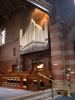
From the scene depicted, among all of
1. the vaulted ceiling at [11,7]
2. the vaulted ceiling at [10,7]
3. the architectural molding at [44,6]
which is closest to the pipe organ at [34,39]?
the architectural molding at [44,6]

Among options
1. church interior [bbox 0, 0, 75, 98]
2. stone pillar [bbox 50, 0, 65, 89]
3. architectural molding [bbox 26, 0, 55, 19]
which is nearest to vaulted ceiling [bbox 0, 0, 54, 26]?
church interior [bbox 0, 0, 75, 98]

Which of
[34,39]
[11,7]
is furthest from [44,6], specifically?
[11,7]

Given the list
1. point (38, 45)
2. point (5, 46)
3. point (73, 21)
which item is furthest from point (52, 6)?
point (5, 46)

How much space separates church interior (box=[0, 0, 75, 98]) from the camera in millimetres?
8125

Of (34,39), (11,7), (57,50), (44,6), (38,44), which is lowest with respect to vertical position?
(57,50)

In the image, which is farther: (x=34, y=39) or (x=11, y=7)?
(x=11, y=7)

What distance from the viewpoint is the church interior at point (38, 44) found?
26.7 ft

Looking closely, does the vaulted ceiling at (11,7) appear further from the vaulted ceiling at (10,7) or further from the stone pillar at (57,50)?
the stone pillar at (57,50)

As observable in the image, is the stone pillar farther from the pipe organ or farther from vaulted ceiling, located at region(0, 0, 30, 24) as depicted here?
vaulted ceiling, located at region(0, 0, 30, 24)

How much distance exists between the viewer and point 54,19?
8.62m

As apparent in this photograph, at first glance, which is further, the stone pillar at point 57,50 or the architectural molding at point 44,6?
the stone pillar at point 57,50

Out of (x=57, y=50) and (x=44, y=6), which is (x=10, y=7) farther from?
(x=57, y=50)

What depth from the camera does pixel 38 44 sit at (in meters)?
10.1

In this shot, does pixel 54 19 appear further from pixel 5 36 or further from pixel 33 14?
pixel 5 36
